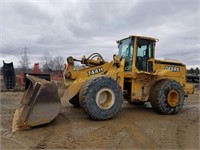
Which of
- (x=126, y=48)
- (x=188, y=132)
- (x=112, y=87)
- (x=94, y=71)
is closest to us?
(x=188, y=132)

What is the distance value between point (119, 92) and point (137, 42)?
1775mm

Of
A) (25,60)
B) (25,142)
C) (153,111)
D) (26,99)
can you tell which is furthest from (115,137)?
(25,60)

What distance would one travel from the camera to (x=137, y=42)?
7.35 m

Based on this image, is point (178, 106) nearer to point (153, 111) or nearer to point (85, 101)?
point (153, 111)

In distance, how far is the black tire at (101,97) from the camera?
5.77 meters

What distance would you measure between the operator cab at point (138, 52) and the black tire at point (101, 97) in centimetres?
121

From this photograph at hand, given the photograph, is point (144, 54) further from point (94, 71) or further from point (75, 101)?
point (75, 101)

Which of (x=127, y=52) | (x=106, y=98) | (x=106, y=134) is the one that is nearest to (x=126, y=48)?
(x=127, y=52)

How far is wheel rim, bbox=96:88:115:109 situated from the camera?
19.9 feet

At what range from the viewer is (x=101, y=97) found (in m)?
6.21

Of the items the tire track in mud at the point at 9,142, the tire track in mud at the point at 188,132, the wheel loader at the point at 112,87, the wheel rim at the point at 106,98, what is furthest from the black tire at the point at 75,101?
the tire track in mud at the point at 188,132

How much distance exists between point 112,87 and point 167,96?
1.82 metres

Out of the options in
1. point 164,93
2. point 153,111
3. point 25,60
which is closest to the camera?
point 164,93

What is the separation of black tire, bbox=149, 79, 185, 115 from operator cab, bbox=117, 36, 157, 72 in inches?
26.2
